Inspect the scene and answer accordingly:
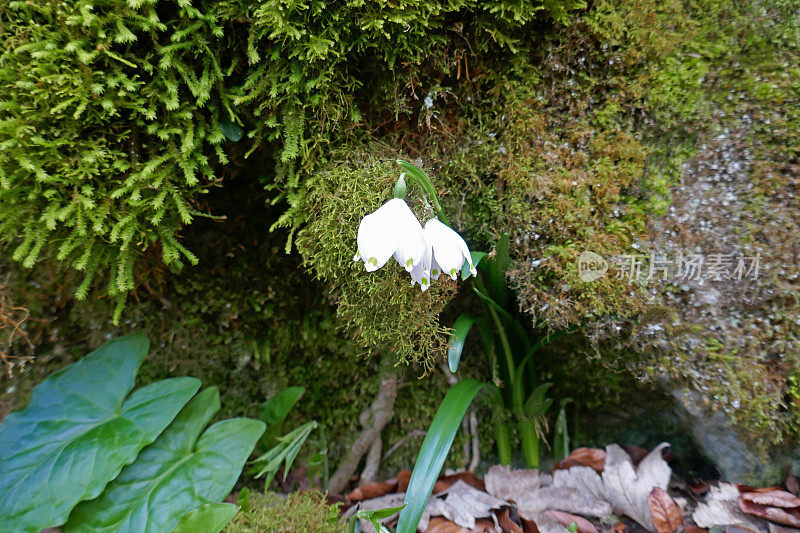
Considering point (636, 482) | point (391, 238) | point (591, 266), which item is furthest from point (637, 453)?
point (391, 238)

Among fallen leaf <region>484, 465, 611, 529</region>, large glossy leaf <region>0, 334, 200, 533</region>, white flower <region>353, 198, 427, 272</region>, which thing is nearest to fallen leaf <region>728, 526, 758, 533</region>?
fallen leaf <region>484, 465, 611, 529</region>

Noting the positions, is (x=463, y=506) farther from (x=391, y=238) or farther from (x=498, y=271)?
(x=391, y=238)

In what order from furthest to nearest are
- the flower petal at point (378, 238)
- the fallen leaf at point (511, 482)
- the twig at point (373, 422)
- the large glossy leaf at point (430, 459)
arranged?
the twig at point (373, 422)
the fallen leaf at point (511, 482)
the large glossy leaf at point (430, 459)
the flower petal at point (378, 238)

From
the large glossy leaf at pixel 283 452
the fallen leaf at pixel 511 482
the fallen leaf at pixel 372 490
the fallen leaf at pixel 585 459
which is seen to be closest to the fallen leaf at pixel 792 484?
the fallen leaf at pixel 585 459

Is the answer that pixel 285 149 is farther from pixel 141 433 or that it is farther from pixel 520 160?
pixel 141 433

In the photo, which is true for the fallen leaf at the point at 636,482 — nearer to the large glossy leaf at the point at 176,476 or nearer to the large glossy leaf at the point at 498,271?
the large glossy leaf at the point at 498,271

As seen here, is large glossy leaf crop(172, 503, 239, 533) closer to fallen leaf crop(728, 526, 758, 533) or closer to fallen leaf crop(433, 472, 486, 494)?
fallen leaf crop(433, 472, 486, 494)

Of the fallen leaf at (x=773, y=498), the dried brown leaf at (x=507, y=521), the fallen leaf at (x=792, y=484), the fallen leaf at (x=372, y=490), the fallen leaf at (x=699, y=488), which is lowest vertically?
the fallen leaf at (x=372, y=490)

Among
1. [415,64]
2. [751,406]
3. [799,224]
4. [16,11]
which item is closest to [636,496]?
[751,406]
